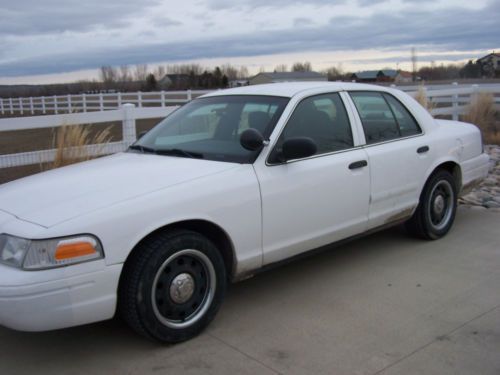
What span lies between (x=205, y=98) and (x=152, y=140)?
0.66 metres

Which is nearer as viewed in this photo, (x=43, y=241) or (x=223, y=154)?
(x=43, y=241)

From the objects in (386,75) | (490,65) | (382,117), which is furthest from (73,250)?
(386,75)

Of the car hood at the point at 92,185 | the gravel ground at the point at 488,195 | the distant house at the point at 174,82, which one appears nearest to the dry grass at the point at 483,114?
the gravel ground at the point at 488,195

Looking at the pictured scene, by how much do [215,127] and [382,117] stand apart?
1612mm

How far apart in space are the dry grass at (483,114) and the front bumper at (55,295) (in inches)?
455

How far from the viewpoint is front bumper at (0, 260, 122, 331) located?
3.03m

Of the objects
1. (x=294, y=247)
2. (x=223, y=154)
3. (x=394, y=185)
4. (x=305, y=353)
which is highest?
(x=223, y=154)

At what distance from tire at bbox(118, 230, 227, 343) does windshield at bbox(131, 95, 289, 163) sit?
0.80 meters

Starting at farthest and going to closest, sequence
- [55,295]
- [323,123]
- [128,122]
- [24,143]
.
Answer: [24,143]
[128,122]
[323,123]
[55,295]

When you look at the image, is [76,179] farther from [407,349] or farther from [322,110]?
[407,349]

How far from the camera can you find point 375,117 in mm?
5086

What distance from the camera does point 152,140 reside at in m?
4.85

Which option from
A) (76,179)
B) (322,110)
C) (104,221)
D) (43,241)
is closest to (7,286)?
(43,241)

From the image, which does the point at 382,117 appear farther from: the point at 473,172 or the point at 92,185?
the point at 92,185
